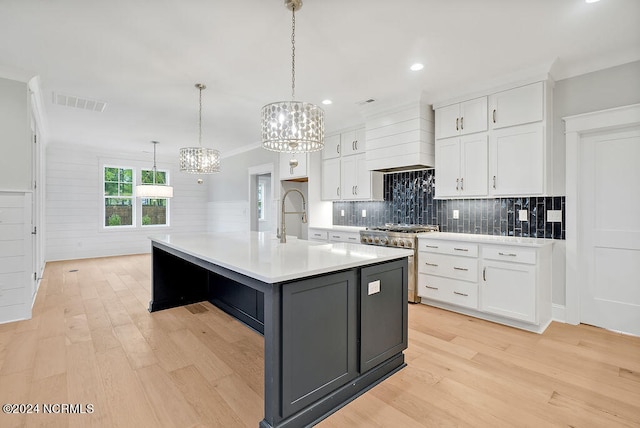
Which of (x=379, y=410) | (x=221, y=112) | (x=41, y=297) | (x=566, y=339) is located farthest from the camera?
(x=221, y=112)

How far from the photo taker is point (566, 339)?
9.39 ft

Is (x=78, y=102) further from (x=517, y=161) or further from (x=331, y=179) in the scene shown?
(x=517, y=161)

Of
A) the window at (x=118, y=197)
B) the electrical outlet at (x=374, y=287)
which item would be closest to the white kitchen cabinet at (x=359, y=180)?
the electrical outlet at (x=374, y=287)

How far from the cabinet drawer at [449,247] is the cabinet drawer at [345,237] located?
3.51 feet

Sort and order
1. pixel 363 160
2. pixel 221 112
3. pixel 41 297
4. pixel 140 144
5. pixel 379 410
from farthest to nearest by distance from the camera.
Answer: pixel 140 144 < pixel 363 160 < pixel 221 112 < pixel 41 297 < pixel 379 410

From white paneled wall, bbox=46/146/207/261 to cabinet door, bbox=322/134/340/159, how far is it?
4.58 metres

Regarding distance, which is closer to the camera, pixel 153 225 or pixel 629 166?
pixel 629 166

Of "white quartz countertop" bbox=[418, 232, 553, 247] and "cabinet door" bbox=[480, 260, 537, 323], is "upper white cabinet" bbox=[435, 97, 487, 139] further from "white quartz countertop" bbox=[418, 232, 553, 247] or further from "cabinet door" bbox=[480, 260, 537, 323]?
"cabinet door" bbox=[480, 260, 537, 323]

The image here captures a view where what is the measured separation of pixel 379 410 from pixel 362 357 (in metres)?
0.30

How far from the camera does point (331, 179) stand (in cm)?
546

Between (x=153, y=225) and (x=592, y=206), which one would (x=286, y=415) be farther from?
(x=153, y=225)

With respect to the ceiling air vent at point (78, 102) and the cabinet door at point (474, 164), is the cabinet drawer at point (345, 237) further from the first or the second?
the ceiling air vent at point (78, 102)

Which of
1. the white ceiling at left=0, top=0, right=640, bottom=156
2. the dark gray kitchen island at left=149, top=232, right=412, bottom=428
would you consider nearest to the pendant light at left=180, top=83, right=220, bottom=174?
the white ceiling at left=0, top=0, right=640, bottom=156

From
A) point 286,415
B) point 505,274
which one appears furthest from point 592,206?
point 286,415
